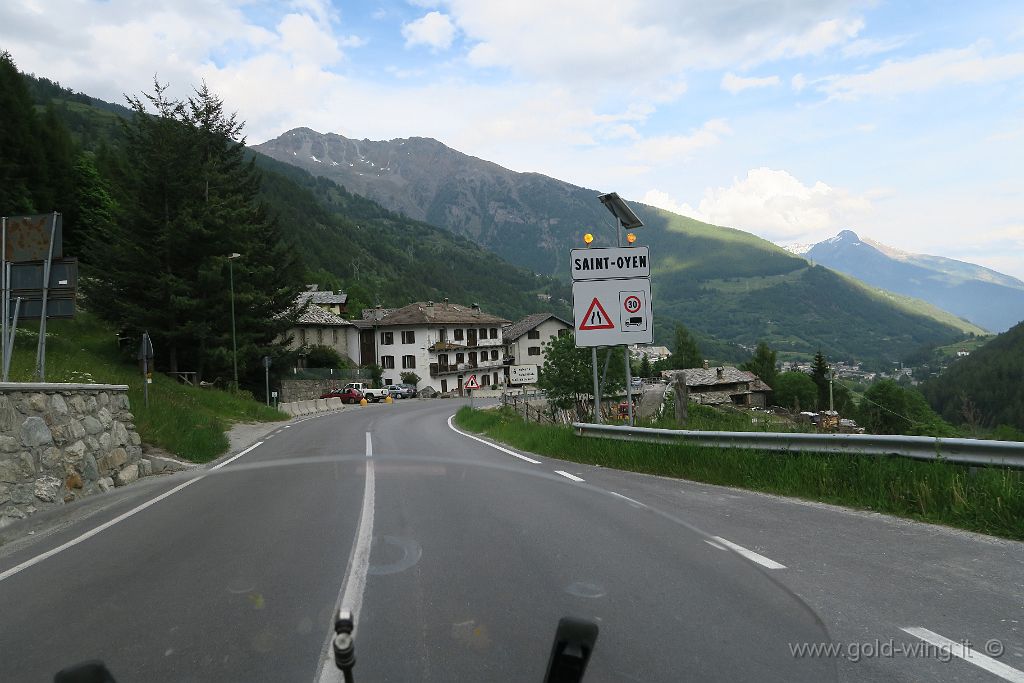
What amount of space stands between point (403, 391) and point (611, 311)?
64846 millimetres

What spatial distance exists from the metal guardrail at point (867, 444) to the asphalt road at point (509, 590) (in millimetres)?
1215

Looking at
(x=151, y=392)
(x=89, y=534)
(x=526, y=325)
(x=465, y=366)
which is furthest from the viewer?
(x=526, y=325)

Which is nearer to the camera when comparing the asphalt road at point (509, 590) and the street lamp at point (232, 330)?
the asphalt road at point (509, 590)

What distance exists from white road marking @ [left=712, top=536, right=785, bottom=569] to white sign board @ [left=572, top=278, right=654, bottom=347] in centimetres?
1055

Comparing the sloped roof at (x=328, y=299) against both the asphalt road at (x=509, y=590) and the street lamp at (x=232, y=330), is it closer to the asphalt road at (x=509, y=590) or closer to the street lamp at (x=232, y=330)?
the street lamp at (x=232, y=330)

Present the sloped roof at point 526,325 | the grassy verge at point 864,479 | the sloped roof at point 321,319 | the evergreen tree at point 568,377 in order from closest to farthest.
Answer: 1. the grassy verge at point 864,479
2. the evergreen tree at point 568,377
3. the sloped roof at point 321,319
4. the sloped roof at point 526,325

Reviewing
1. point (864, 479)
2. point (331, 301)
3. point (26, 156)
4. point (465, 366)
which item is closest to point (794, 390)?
point (465, 366)

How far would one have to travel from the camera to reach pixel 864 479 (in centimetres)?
873

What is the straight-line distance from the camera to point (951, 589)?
196 inches

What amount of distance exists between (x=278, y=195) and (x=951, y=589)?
19748 centimetres

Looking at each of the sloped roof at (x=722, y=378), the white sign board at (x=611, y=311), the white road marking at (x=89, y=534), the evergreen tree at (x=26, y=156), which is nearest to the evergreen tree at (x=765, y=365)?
the sloped roof at (x=722, y=378)

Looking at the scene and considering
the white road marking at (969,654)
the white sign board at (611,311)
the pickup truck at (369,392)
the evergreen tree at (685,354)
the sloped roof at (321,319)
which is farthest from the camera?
the evergreen tree at (685,354)

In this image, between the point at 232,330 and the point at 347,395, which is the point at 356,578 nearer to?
the point at 232,330

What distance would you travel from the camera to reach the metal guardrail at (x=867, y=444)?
24.4 feet
